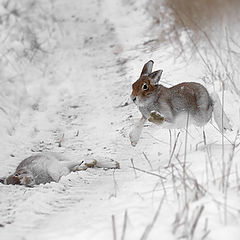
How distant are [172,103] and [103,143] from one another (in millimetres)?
967

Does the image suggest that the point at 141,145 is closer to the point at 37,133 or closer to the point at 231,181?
the point at 37,133

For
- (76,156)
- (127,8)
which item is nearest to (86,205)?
(76,156)

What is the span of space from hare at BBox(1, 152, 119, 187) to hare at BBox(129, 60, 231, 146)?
0.51 m

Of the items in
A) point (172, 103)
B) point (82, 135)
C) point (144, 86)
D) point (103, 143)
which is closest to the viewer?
point (144, 86)

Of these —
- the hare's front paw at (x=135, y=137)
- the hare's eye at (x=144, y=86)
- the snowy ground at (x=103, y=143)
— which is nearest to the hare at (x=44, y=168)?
the snowy ground at (x=103, y=143)

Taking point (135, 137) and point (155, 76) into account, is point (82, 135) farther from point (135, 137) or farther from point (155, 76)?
point (155, 76)

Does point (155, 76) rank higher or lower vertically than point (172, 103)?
higher

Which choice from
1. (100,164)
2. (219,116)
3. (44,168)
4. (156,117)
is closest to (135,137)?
(156,117)

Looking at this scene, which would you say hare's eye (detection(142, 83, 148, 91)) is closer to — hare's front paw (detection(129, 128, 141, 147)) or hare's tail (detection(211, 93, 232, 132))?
hare's front paw (detection(129, 128, 141, 147))

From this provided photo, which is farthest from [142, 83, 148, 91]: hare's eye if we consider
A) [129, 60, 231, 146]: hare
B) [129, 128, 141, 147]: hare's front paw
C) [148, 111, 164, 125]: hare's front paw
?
[129, 128, 141, 147]: hare's front paw

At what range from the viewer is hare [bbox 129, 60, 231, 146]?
5.04 metres

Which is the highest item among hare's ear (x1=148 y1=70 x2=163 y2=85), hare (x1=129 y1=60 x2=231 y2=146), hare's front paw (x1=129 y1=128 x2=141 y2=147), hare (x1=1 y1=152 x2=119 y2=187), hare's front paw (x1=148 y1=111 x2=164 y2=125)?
hare's ear (x1=148 y1=70 x2=163 y2=85)

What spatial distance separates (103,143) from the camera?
18.8 feet

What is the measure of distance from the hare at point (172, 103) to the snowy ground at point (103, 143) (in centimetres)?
20
